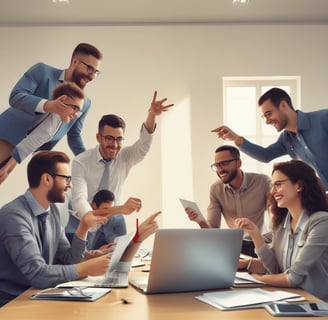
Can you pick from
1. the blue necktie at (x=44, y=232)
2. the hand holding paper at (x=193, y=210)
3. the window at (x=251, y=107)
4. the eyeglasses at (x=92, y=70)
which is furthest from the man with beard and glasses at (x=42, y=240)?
the window at (x=251, y=107)

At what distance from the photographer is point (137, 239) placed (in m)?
2.18

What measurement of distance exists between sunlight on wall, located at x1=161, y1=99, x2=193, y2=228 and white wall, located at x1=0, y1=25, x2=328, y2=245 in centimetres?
2

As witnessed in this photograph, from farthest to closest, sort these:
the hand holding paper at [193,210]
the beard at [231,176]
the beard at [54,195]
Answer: the beard at [231,176]
the hand holding paper at [193,210]
the beard at [54,195]

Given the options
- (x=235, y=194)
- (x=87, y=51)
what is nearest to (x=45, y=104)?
(x=87, y=51)

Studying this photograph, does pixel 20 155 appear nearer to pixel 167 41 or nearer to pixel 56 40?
pixel 56 40

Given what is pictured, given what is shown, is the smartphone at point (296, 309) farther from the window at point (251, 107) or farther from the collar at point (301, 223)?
the window at point (251, 107)

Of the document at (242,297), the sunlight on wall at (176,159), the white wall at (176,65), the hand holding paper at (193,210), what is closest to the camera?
the document at (242,297)

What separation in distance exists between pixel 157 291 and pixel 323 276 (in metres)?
0.73

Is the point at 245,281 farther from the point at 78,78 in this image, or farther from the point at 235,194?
the point at 78,78

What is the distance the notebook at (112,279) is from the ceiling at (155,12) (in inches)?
101

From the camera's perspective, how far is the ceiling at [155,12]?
157 inches

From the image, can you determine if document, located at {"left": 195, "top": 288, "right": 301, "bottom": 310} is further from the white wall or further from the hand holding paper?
the white wall

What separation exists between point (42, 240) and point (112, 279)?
0.44m

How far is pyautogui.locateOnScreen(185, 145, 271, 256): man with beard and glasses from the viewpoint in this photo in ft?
12.2
